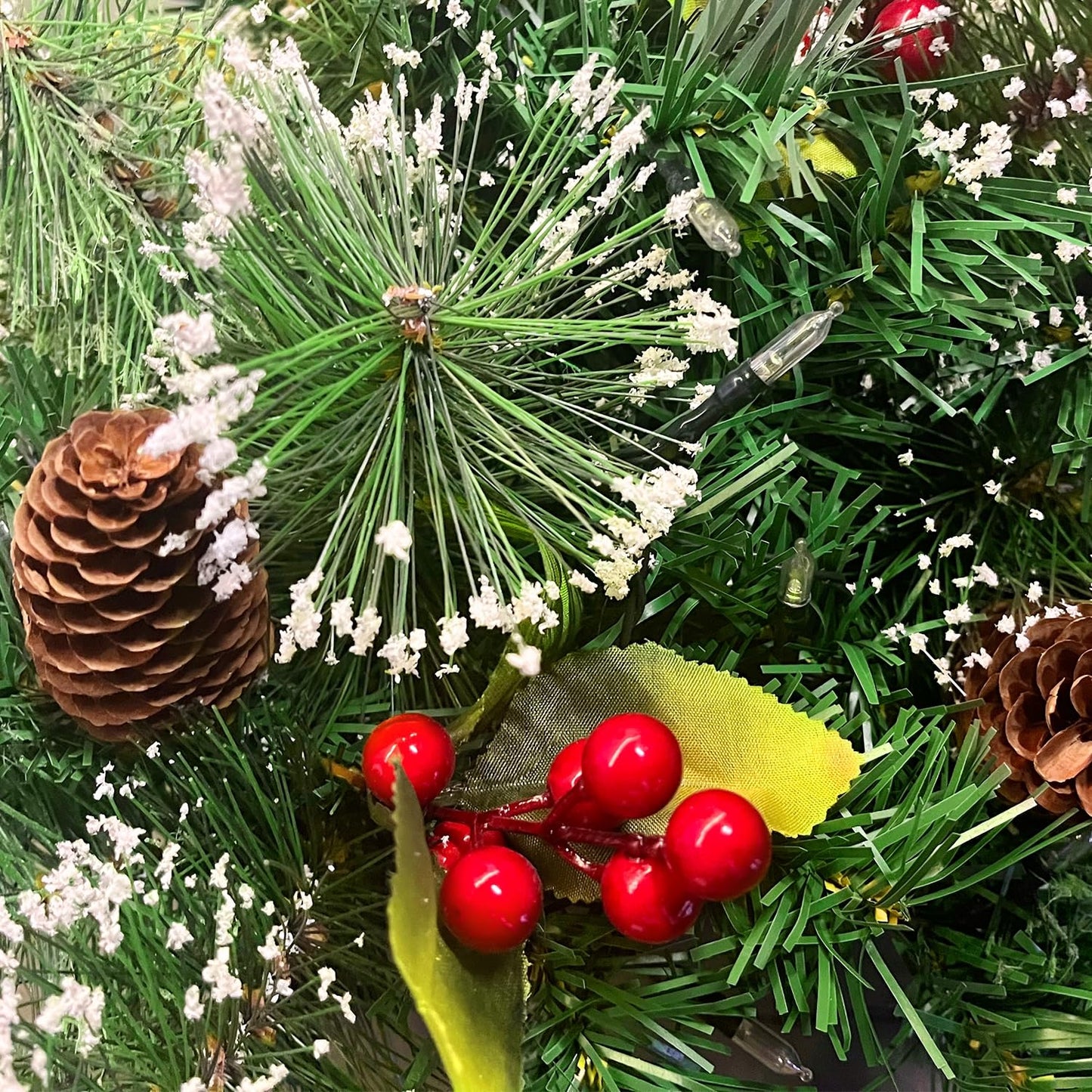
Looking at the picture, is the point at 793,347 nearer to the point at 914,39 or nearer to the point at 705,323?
the point at 705,323

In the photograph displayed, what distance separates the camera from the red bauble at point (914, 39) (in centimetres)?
37

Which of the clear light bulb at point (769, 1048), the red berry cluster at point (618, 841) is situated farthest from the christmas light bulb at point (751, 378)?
the clear light bulb at point (769, 1048)

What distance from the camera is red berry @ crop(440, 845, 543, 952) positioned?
0.86 feet

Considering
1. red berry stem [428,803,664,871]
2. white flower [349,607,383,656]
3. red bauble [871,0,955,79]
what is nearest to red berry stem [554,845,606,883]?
red berry stem [428,803,664,871]

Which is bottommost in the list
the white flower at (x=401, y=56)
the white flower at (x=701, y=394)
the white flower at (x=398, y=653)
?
the white flower at (x=398, y=653)

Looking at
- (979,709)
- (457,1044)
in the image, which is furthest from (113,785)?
(979,709)

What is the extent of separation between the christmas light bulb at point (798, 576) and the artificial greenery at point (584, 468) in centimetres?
2

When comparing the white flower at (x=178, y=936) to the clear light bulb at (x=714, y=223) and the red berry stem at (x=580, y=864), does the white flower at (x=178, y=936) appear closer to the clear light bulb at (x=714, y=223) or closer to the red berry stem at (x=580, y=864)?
the red berry stem at (x=580, y=864)

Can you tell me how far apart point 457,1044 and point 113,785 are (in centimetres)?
16

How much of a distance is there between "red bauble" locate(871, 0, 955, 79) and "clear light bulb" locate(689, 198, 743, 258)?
11cm

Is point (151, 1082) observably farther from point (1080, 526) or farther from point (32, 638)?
point (1080, 526)

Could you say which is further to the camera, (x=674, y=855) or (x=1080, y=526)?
(x=1080, y=526)

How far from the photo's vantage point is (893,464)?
426 mm

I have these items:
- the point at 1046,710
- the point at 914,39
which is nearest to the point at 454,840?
the point at 1046,710
